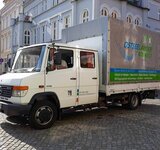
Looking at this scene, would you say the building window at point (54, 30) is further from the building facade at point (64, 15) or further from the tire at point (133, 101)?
the tire at point (133, 101)

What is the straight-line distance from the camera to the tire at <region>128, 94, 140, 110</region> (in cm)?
1172

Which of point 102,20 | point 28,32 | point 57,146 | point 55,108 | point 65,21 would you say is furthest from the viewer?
point 28,32

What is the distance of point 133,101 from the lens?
11.9 m

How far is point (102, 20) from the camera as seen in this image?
9.82m

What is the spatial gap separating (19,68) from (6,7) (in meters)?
48.3

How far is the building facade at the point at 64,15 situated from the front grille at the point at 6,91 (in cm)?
1708

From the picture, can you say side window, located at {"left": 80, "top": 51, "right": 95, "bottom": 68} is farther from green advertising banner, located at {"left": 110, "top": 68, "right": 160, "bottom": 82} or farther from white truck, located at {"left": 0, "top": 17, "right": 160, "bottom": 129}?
green advertising banner, located at {"left": 110, "top": 68, "right": 160, "bottom": 82}

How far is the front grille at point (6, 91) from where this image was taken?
795 cm

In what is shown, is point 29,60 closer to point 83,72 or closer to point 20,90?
point 20,90

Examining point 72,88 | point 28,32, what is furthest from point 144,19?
point 72,88

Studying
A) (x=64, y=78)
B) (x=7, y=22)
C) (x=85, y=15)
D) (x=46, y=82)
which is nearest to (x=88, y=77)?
(x=64, y=78)

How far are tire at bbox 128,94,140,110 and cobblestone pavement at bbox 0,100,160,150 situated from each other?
54.4 inches

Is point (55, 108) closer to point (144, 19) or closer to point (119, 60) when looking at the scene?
point (119, 60)

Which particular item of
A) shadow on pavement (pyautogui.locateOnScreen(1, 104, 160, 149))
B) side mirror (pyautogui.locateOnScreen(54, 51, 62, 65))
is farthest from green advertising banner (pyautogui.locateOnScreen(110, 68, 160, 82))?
side mirror (pyautogui.locateOnScreen(54, 51, 62, 65))
